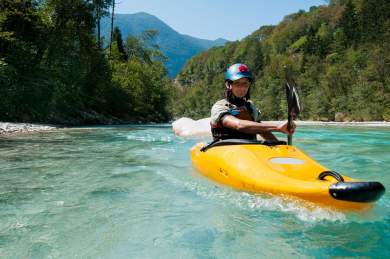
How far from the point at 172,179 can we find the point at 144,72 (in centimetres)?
4002

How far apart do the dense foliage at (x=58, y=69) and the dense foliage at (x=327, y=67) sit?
14.2 metres

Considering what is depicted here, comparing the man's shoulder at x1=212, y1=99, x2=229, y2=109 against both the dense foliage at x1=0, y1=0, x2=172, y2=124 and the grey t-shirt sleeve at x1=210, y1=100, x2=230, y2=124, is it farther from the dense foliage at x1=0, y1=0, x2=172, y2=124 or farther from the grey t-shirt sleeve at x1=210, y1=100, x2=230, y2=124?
the dense foliage at x1=0, y1=0, x2=172, y2=124

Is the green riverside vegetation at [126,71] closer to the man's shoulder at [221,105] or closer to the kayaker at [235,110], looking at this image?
the kayaker at [235,110]

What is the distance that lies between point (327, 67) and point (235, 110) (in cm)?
7388

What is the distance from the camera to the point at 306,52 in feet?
287

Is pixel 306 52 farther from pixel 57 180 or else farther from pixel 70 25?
pixel 57 180

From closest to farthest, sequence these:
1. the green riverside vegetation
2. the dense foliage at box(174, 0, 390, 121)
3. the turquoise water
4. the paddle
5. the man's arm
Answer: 1. the turquoise water
2. the paddle
3. the man's arm
4. the green riverside vegetation
5. the dense foliage at box(174, 0, 390, 121)

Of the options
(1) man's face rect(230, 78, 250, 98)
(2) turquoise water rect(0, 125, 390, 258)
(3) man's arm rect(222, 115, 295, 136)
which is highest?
(1) man's face rect(230, 78, 250, 98)

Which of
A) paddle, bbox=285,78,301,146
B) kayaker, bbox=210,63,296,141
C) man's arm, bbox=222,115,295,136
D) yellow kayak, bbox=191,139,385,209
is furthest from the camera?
kayaker, bbox=210,63,296,141

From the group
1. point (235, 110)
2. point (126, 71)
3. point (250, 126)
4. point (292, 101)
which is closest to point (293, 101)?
point (292, 101)

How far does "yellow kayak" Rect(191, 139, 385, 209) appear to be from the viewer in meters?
3.40

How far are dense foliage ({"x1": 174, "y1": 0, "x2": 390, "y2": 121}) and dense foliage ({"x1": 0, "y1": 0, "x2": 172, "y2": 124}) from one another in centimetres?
1415

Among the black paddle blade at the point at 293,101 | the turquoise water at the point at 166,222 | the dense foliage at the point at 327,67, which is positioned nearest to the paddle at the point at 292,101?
the black paddle blade at the point at 293,101

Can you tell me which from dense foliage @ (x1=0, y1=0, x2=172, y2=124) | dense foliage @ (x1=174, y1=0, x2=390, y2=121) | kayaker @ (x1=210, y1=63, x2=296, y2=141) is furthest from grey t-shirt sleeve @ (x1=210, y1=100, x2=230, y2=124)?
dense foliage @ (x1=0, y1=0, x2=172, y2=124)
